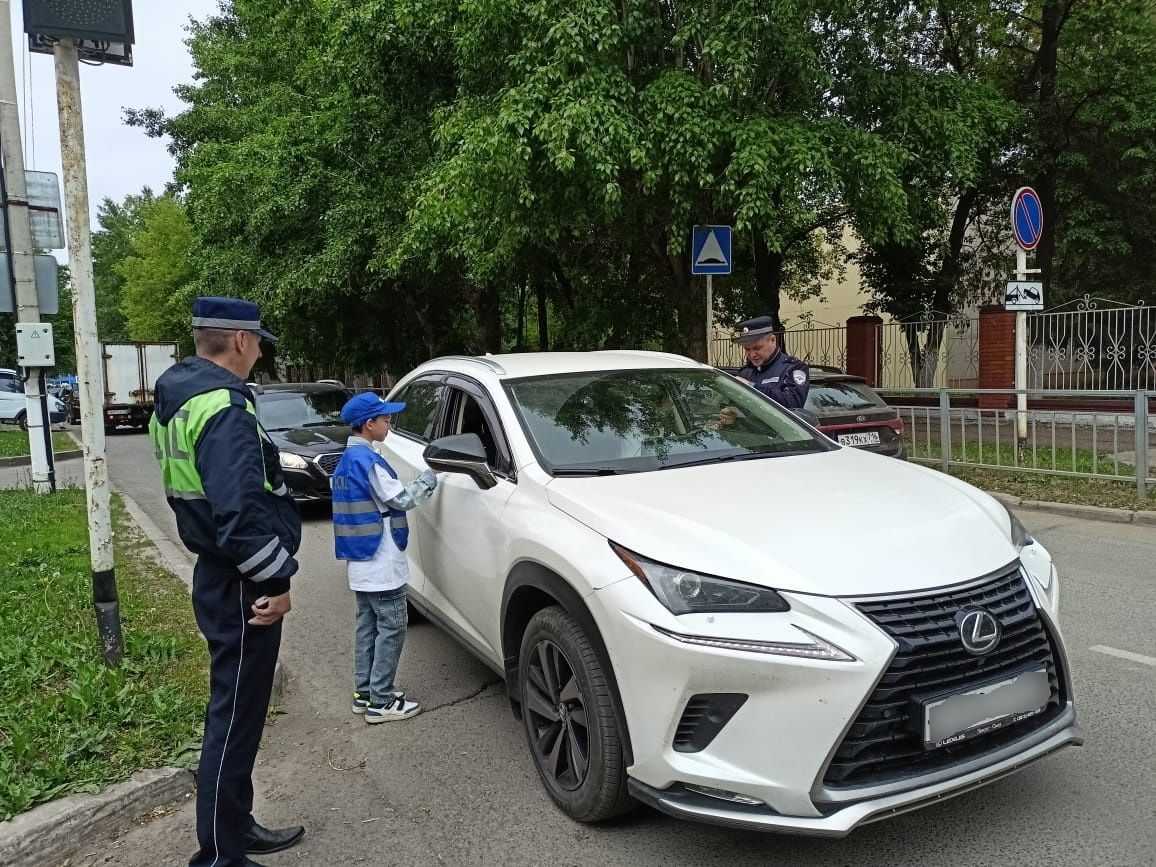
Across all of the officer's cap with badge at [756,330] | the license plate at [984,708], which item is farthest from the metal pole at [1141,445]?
the license plate at [984,708]

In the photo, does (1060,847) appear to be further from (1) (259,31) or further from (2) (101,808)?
(1) (259,31)

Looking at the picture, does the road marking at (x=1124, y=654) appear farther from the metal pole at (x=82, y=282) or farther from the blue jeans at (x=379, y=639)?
the metal pole at (x=82, y=282)

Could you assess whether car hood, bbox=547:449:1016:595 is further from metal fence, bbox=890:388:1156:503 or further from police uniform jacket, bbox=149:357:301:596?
metal fence, bbox=890:388:1156:503

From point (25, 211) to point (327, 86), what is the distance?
28.5 feet

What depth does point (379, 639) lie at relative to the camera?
13.7ft

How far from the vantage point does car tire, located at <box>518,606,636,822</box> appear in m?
2.82

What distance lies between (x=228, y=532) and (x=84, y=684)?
7.25 ft

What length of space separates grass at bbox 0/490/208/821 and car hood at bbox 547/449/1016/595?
2.12 meters

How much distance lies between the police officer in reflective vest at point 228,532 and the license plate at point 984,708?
6.54ft

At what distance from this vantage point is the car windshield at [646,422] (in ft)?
12.1

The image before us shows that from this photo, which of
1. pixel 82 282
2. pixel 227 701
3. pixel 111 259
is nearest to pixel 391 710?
pixel 227 701

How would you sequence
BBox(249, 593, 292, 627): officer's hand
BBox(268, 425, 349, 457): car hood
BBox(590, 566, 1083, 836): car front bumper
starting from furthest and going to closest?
1. BBox(268, 425, 349, 457): car hood
2. BBox(249, 593, 292, 627): officer's hand
3. BBox(590, 566, 1083, 836): car front bumper

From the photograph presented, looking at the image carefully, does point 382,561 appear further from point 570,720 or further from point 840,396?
point 840,396

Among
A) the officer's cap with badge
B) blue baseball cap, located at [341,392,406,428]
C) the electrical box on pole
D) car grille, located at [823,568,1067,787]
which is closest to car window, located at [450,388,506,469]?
blue baseball cap, located at [341,392,406,428]
